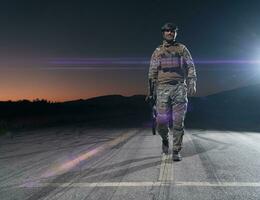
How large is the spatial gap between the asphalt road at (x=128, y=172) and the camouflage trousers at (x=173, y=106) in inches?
21.8

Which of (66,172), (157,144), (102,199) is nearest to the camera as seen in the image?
(102,199)

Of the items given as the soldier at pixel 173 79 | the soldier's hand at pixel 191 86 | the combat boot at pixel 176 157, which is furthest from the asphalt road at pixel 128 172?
the soldier's hand at pixel 191 86

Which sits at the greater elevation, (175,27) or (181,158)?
(175,27)

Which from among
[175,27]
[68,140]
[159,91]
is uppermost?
[175,27]

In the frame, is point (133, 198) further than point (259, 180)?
No

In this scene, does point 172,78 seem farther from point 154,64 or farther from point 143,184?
point 143,184

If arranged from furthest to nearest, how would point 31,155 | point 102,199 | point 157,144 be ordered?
point 157,144 < point 31,155 < point 102,199

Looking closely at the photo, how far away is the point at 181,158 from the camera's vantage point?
8.45m

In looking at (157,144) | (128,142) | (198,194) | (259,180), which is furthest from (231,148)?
(198,194)

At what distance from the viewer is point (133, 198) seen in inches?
213

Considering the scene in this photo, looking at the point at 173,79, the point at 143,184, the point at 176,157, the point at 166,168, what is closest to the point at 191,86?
the point at 173,79

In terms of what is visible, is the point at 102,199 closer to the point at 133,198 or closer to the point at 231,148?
the point at 133,198

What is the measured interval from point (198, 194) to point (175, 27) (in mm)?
3808

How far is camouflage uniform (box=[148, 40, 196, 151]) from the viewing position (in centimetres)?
875
